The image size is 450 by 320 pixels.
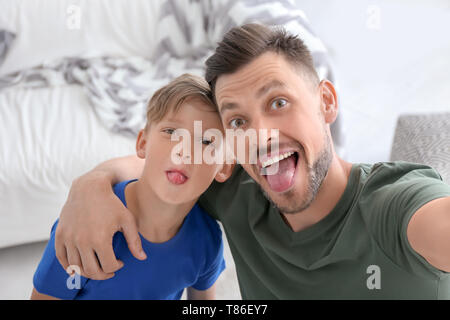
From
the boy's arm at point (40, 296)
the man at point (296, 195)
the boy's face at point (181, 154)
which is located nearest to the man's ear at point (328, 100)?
the man at point (296, 195)

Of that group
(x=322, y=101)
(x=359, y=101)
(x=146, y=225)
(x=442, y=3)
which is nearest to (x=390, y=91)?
(x=359, y=101)

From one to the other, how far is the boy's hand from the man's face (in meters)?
0.29

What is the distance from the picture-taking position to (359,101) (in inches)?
105

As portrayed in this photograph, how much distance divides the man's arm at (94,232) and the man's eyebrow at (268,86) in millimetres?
363

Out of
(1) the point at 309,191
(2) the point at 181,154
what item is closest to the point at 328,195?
(1) the point at 309,191

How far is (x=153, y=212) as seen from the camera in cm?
103

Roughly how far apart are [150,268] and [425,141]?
755 millimetres

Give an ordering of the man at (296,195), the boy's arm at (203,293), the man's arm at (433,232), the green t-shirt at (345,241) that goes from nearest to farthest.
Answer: the man's arm at (433,232)
the green t-shirt at (345,241)
the man at (296,195)
the boy's arm at (203,293)

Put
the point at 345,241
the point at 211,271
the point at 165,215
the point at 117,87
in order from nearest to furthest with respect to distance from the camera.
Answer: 1. the point at 345,241
2. the point at 165,215
3. the point at 211,271
4. the point at 117,87

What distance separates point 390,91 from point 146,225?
2.11 metres

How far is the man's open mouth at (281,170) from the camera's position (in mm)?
934

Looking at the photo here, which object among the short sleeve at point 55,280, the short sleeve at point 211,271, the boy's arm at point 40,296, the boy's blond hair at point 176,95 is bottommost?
the short sleeve at point 211,271

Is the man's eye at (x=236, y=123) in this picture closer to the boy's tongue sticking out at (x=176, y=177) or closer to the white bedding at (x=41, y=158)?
the boy's tongue sticking out at (x=176, y=177)

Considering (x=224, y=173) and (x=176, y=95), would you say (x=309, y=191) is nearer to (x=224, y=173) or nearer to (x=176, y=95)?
(x=224, y=173)
